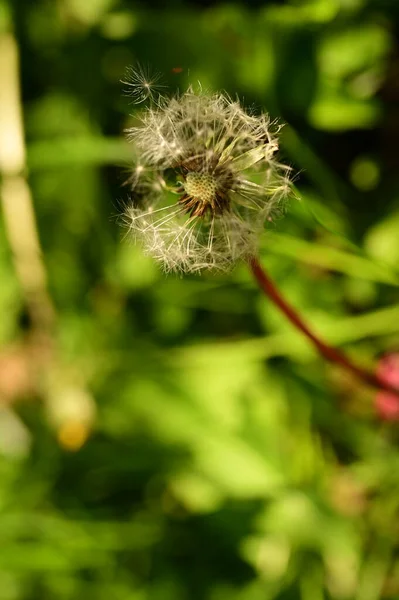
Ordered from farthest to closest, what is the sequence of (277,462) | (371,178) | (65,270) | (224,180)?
(65,270) → (277,462) → (371,178) → (224,180)

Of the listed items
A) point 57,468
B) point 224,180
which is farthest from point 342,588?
point 224,180

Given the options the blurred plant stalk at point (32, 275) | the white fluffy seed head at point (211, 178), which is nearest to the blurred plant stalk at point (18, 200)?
the blurred plant stalk at point (32, 275)

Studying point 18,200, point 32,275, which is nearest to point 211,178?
point 18,200

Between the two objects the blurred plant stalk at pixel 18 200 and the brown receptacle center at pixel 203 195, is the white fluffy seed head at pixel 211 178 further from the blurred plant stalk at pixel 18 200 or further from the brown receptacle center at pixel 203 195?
the blurred plant stalk at pixel 18 200

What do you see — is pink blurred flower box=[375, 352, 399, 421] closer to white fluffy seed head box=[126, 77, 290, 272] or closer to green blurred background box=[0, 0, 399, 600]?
green blurred background box=[0, 0, 399, 600]

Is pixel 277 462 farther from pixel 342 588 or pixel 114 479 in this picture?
pixel 114 479

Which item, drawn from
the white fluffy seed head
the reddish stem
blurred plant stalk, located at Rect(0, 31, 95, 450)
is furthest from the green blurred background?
the white fluffy seed head
